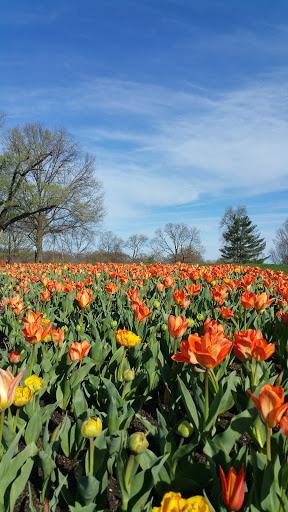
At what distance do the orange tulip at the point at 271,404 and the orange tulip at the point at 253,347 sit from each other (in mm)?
503

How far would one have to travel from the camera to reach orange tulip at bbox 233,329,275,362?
159cm

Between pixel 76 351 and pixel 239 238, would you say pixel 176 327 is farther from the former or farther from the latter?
pixel 239 238

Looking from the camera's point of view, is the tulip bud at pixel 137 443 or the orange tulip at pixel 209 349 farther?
the orange tulip at pixel 209 349

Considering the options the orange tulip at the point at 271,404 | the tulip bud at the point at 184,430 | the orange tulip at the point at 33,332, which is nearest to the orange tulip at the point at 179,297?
the orange tulip at the point at 33,332

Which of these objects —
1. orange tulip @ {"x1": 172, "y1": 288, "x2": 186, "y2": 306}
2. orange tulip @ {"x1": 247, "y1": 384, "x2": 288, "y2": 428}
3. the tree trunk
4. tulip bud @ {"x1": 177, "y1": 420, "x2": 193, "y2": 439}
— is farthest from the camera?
the tree trunk

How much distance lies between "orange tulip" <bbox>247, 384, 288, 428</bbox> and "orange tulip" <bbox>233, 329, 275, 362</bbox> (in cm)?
50

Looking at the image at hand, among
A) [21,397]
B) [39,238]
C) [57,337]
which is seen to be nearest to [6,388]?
[21,397]

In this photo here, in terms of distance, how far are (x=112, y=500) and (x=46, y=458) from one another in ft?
1.22

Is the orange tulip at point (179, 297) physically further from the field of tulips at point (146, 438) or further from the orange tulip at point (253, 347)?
the orange tulip at point (253, 347)

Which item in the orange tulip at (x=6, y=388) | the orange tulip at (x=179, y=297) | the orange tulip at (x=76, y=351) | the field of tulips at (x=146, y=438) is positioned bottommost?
the field of tulips at (x=146, y=438)

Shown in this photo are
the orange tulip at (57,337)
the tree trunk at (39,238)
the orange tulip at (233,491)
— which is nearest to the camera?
the orange tulip at (233,491)

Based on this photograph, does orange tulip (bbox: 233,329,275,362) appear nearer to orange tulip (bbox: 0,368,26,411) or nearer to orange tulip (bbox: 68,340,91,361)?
orange tulip (bbox: 68,340,91,361)

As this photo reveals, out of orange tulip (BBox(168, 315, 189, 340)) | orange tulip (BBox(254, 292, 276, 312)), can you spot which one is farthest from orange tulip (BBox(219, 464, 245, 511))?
orange tulip (BBox(254, 292, 276, 312))

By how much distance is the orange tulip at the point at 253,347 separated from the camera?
1.59m
